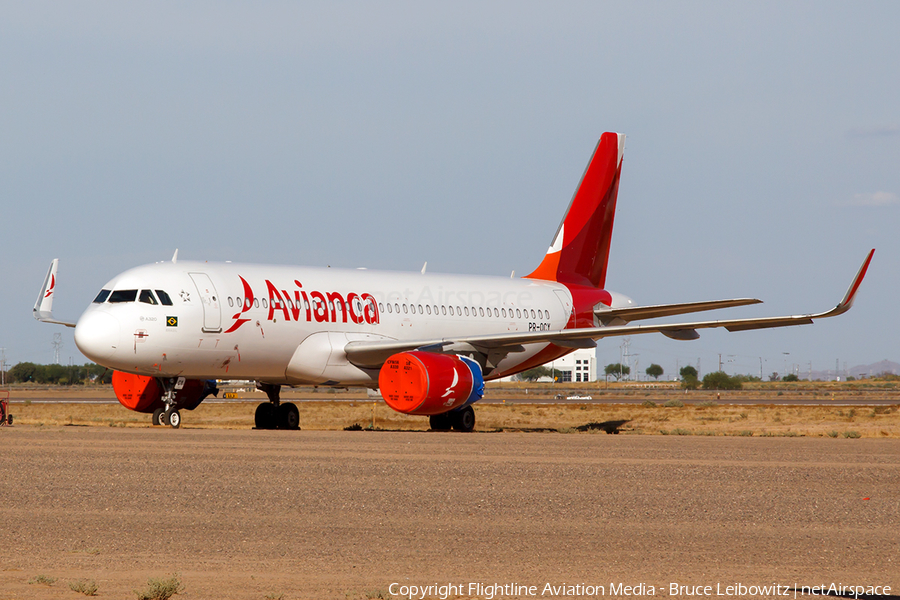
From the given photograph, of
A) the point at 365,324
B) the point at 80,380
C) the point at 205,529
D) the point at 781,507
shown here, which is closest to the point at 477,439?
the point at 365,324

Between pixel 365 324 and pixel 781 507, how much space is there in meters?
Answer: 15.6

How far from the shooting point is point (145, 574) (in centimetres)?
786

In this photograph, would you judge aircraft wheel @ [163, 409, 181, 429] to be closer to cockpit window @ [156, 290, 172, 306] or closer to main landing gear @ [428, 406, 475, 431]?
cockpit window @ [156, 290, 172, 306]

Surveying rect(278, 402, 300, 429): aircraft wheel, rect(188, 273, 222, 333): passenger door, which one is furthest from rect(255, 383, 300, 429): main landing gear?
rect(188, 273, 222, 333): passenger door

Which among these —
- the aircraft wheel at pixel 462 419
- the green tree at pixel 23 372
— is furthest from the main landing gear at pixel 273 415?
the green tree at pixel 23 372

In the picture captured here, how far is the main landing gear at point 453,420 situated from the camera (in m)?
26.7

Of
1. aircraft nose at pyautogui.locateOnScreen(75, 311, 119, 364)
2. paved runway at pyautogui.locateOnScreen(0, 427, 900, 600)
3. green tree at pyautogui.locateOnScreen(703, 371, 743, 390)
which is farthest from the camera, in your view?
green tree at pyautogui.locateOnScreen(703, 371, 743, 390)

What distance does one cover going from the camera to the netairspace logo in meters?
7.36

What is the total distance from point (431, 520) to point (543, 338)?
14.7 m

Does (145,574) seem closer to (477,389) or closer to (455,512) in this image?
(455,512)

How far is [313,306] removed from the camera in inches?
984

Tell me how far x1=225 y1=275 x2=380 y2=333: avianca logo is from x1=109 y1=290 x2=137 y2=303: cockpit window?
209 centimetres

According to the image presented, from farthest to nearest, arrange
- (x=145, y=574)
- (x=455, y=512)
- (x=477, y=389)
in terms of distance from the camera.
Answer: (x=477, y=389) → (x=455, y=512) → (x=145, y=574)

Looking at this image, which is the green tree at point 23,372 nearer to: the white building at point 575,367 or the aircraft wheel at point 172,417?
the white building at point 575,367
